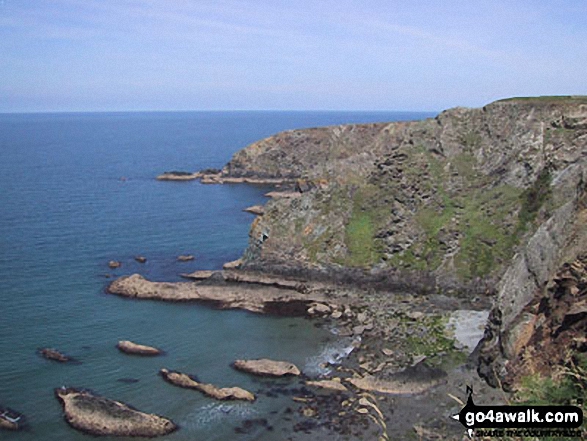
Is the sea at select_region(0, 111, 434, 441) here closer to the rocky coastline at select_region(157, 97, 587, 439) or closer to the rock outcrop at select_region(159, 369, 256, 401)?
the rock outcrop at select_region(159, 369, 256, 401)

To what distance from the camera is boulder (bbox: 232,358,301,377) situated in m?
47.2

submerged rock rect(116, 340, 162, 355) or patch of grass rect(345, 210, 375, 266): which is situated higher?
patch of grass rect(345, 210, 375, 266)

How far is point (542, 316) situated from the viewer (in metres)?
38.7

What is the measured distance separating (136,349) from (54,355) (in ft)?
23.1

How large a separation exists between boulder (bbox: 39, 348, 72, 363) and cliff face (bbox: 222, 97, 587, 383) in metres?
27.6

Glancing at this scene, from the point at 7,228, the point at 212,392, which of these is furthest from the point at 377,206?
the point at 7,228

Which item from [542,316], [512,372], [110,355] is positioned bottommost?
[110,355]

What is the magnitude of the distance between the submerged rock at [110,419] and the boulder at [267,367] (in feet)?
31.7

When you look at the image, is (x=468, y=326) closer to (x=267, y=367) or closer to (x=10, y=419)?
(x=267, y=367)

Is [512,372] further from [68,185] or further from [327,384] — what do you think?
[68,185]

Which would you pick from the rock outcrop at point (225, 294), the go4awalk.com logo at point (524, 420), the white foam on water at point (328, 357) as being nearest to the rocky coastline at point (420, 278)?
the rock outcrop at point (225, 294)

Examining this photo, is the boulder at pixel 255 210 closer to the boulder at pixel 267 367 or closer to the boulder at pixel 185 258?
the boulder at pixel 185 258

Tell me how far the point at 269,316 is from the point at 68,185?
9553cm

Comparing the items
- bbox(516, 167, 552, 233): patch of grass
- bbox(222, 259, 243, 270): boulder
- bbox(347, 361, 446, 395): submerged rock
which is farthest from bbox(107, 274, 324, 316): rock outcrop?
bbox(516, 167, 552, 233): patch of grass
